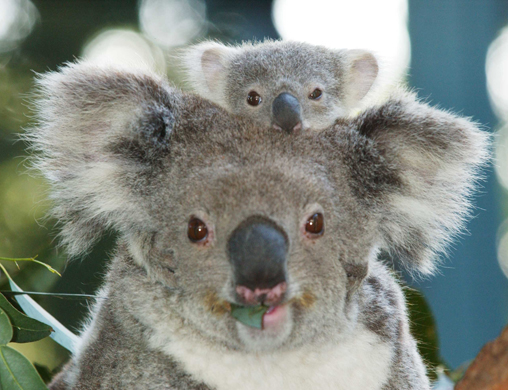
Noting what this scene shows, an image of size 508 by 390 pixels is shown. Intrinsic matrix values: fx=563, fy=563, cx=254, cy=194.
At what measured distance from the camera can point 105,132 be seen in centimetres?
149

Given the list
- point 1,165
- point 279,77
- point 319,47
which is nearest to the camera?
point 279,77

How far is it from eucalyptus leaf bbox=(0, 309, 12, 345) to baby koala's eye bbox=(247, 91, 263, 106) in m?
1.24

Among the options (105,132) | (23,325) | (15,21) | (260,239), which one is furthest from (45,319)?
(15,21)

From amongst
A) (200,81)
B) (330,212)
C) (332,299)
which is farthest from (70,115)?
(200,81)

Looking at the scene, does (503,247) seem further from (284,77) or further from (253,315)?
(253,315)

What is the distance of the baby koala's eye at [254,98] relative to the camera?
7.59 feet

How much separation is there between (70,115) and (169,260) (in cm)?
46

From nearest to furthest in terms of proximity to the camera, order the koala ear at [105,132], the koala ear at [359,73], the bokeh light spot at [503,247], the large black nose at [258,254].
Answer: the large black nose at [258,254] < the koala ear at [105,132] < the koala ear at [359,73] < the bokeh light spot at [503,247]

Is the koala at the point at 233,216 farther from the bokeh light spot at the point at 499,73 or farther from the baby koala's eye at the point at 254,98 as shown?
the bokeh light spot at the point at 499,73

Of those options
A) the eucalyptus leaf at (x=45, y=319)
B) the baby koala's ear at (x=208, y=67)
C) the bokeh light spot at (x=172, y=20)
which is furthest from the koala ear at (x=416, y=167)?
the bokeh light spot at (x=172, y=20)

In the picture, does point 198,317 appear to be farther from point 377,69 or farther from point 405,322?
point 377,69

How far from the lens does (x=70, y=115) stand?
4.78 feet

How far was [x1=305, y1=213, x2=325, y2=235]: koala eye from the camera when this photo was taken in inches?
54.8

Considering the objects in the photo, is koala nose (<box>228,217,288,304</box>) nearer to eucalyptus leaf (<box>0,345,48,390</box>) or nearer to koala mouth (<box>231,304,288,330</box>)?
koala mouth (<box>231,304,288,330</box>)
